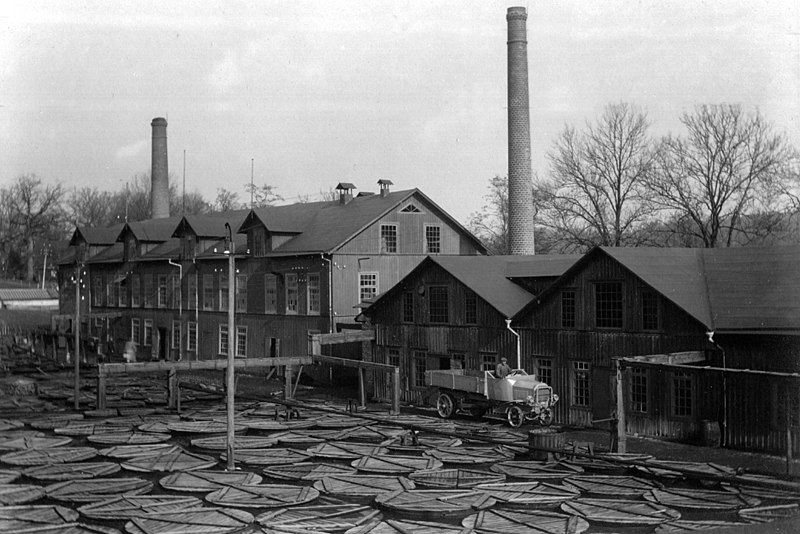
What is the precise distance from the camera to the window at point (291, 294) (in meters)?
48.6

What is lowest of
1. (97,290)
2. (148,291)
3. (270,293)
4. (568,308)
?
(568,308)

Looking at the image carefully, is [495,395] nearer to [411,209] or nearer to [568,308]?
[568,308]

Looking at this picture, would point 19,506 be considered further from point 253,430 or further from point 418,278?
point 418,278

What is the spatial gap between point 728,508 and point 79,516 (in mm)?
13823

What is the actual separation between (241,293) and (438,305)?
19.5m

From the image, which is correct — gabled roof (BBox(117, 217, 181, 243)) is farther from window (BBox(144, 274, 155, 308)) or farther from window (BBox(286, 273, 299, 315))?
window (BBox(286, 273, 299, 315))

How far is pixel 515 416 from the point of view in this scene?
100ft

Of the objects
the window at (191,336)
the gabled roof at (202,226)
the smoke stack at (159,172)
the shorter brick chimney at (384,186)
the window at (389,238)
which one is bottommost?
the window at (191,336)

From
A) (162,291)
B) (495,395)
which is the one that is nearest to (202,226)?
(162,291)

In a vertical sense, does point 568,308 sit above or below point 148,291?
below

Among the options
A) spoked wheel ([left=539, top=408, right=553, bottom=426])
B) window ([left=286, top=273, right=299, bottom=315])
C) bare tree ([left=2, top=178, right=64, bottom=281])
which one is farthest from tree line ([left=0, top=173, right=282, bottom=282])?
spoked wheel ([left=539, top=408, right=553, bottom=426])

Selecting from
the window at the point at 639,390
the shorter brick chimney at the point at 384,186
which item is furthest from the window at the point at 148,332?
the window at the point at 639,390

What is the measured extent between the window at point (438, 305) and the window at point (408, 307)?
120 cm

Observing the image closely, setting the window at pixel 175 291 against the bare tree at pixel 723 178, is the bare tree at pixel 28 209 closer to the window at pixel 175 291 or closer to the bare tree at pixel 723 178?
the window at pixel 175 291
